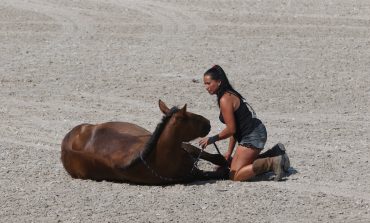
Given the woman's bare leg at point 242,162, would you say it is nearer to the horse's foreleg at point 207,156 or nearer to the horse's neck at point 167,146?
the horse's foreleg at point 207,156

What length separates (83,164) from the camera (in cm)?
1133

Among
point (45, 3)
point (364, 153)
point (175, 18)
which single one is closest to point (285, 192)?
point (364, 153)

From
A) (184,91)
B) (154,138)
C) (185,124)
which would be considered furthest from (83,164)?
(184,91)

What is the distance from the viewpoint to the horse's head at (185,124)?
432 inches

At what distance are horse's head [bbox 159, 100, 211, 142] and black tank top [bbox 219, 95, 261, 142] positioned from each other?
1.27 ft

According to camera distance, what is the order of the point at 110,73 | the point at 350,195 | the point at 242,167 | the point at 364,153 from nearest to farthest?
1. the point at 350,195
2. the point at 242,167
3. the point at 364,153
4. the point at 110,73

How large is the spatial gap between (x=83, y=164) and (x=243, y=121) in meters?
1.63

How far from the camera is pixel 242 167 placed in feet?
37.3

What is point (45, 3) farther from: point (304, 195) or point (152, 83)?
point (304, 195)

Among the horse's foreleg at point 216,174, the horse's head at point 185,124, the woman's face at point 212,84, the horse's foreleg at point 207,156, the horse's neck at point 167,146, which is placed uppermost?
the woman's face at point 212,84

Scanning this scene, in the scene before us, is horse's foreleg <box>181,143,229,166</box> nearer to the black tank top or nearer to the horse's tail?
the black tank top

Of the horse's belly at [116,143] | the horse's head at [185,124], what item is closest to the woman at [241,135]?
the horse's head at [185,124]

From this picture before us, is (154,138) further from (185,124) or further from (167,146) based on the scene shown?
(185,124)

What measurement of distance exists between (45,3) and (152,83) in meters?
7.57
